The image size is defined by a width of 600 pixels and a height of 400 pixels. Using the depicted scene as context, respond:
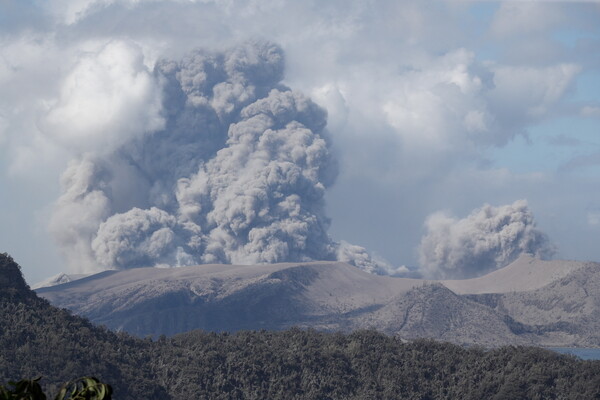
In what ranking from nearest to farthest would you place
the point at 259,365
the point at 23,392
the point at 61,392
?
the point at 61,392 < the point at 23,392 < the point at 259,365

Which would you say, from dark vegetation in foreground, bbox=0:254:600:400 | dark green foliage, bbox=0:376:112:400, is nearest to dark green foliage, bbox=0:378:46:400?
dark green foliage, bbox=0:376:112:400

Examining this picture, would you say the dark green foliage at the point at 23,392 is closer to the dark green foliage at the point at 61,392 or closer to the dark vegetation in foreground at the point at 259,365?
the dark green foliage at the point at 61,392

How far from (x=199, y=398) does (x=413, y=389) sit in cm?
2367

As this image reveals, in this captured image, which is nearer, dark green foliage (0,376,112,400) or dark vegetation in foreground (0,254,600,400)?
dark green foliage (0,376,112,400)

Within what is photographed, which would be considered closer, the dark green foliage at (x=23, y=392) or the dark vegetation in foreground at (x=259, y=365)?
the dark green foliage at (x=23, y=392)

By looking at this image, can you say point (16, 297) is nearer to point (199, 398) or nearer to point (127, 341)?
point (127, 341)

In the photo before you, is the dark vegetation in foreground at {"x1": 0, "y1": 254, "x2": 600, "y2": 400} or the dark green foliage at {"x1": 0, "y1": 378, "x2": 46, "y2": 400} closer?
the dark green foliage at {"x1": 0, "y1": 378, "x2": 46, "y2": 400}

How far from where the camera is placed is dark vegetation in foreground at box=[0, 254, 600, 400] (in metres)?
94.5

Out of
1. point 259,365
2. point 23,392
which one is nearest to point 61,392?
point 23,392

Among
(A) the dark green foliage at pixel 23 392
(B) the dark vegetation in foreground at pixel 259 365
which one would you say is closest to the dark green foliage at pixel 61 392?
(A) the dark green foliage at pixel 23 392

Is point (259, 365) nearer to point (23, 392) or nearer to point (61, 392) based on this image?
point (23, 392)

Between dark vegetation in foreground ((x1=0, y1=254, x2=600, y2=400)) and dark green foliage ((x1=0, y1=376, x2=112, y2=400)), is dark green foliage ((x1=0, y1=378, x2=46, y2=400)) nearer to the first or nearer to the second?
dark green foliage ((x1=0, y1=376, x2=112, y2=400))

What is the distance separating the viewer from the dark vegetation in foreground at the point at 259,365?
310ft

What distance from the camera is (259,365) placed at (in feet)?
348
